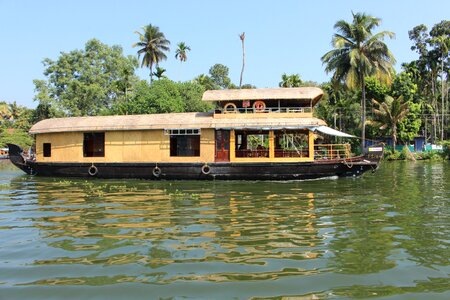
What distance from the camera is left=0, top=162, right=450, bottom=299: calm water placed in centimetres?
421

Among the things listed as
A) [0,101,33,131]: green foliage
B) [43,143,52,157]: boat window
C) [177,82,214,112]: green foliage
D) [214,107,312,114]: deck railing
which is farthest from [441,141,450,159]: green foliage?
[0,101,33,131]: green foliage

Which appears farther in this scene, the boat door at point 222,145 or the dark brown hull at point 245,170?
the boat door at point 222,145

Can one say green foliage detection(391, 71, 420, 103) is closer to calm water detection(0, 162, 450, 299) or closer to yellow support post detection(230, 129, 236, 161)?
yellow support post detection(230, 129, 236, 161)

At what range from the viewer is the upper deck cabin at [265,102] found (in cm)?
1560

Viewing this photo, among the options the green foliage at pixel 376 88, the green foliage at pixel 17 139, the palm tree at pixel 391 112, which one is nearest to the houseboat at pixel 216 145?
the palm tree at pixel 391 112

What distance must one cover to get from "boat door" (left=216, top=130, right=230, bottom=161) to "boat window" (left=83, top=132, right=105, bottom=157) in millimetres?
6412

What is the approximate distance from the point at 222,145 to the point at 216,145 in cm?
24

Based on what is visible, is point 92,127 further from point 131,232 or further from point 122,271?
point 122,271

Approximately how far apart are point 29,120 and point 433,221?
1954 inches

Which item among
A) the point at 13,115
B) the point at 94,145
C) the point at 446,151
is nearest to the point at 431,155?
the point at 446,151

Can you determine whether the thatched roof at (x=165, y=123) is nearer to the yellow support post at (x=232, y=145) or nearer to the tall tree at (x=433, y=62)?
the yellow support post at (x=232, y=145)

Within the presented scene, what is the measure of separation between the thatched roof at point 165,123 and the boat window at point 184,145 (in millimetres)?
825

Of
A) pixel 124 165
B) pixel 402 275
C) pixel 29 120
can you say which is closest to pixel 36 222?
pixel 402 275

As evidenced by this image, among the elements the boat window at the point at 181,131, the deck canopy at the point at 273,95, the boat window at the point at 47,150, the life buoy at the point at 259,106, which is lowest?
the boat window at the point at 47,150
